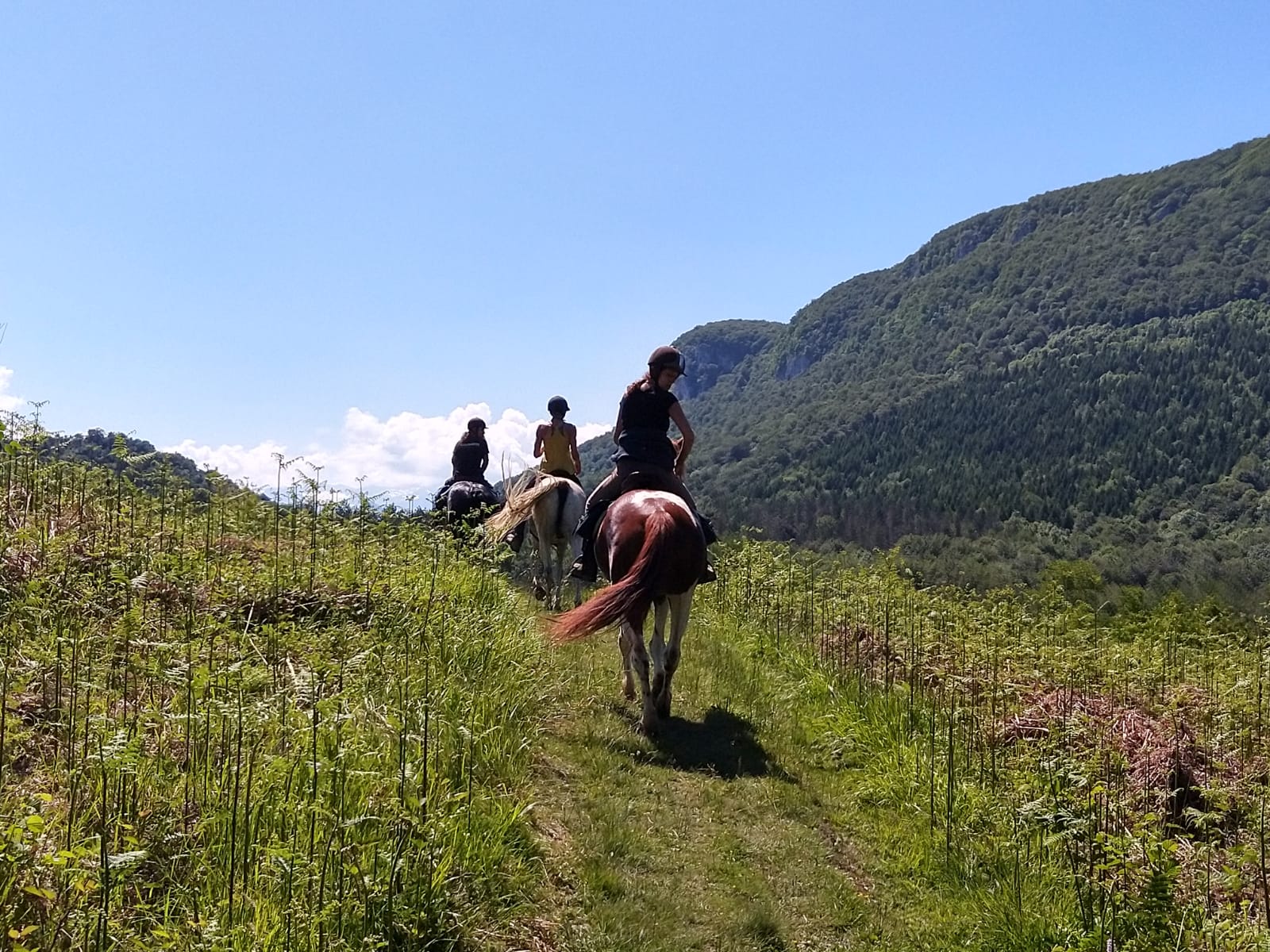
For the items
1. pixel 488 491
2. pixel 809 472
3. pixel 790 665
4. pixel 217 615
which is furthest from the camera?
pixel 809 472

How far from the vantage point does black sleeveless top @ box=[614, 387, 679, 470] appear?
778cm

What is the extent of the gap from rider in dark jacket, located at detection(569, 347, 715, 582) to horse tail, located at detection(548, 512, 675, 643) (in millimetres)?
1153

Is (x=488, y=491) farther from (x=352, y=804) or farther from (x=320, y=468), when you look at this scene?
(x=352, y=804)

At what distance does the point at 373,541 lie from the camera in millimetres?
8594

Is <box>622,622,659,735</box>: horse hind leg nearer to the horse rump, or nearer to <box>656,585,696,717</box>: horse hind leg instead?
the horse rump

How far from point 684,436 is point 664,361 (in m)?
0.88

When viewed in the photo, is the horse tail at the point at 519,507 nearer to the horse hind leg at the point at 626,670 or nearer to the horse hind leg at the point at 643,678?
the horse hind leg at the point at 626,670

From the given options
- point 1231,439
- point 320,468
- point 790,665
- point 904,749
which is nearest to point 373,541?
point 320,468

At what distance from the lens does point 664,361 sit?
7543 millimetres

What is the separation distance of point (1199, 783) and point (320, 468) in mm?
8528

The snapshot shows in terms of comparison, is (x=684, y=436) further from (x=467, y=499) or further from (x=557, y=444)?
(x=467, y=499)

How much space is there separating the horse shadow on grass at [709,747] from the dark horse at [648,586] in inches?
7.9

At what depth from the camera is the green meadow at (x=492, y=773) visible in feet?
10.1

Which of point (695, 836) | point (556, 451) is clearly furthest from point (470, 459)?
point (695, 836)
